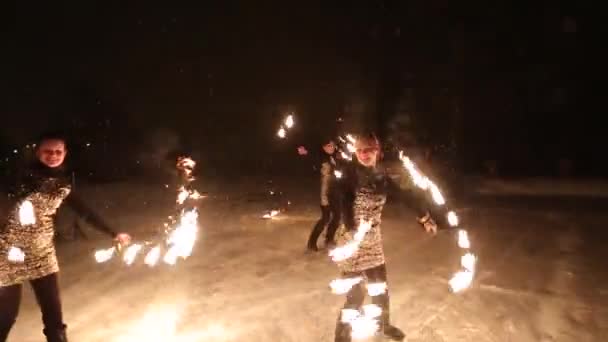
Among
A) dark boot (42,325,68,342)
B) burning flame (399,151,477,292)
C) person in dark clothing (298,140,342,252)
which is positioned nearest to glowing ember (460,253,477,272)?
burning flame (399,151,477,292)

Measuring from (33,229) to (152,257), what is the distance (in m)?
4.77

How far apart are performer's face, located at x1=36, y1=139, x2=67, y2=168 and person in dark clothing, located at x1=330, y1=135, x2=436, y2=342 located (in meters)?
2.46

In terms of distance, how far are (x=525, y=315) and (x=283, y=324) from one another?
2.76m

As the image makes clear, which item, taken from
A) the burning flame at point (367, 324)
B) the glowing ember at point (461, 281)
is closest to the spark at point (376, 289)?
the burning flame at point (367, 324)

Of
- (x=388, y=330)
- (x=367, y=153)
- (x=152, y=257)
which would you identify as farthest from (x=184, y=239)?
(x=367, y=153)

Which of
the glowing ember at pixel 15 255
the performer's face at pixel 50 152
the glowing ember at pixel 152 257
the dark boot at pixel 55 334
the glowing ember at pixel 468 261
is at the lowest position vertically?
the glowing ember at pixel 468 261

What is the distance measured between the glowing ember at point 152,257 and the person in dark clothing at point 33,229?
14.0 feet

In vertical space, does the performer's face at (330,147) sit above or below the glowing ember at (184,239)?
above

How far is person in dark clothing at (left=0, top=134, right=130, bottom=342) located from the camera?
462cm

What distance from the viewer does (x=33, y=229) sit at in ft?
15.3

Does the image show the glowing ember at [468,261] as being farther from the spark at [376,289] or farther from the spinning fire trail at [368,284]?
the spark at [376,289]

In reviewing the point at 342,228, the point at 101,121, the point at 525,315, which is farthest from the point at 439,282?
the point at 101,121

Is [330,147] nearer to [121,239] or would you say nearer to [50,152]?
[121,239]

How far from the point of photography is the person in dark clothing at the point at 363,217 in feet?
16.5
